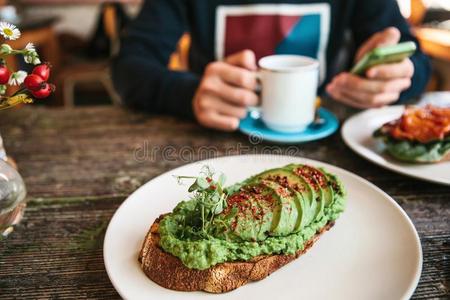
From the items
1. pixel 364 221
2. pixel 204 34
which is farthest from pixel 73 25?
pixel 364 221

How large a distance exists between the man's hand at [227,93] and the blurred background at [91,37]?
Answer: 1192mm

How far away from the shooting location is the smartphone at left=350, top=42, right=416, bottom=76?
1.00 meters

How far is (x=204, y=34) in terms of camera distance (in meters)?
1.57

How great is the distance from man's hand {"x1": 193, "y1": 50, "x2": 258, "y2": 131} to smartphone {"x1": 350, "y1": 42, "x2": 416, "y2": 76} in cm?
29

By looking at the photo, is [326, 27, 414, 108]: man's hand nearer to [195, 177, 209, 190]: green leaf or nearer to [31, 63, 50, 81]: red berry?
[195, 177, 209, 190]: green leaf

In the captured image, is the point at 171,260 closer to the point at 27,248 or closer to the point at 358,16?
the point at 27,248

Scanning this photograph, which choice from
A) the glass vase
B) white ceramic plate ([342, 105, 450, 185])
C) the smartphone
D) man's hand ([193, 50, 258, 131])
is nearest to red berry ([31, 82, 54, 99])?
the glass vase

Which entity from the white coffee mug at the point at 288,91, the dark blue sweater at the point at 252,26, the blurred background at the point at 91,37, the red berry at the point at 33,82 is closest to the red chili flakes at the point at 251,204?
the red berry at the point at 33,82

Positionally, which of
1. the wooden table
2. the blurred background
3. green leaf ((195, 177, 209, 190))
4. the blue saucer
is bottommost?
the blurred background

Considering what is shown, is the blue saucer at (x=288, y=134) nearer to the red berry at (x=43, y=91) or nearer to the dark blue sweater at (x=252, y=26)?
the dark blue sweater at (x=252, y=26)

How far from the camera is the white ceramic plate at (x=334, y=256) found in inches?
21.4

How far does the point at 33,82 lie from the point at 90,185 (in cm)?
35

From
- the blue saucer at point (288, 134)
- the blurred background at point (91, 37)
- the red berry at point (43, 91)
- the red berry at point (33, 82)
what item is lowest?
the blurred background at point (91, 37)

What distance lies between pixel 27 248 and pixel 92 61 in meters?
3.36
